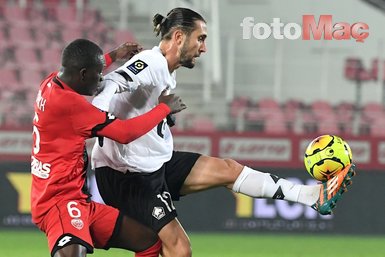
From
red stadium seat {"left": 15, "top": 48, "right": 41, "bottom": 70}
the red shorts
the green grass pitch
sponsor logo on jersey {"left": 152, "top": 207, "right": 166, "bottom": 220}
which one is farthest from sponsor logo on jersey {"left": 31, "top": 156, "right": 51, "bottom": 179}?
red stadium seat {"left": 15, "top": 48, "right": 41, "bottom": 70}

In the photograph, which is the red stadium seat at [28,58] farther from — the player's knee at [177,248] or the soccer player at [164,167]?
the player's knee at [177,248]

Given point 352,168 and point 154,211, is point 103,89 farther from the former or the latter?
point 352,168

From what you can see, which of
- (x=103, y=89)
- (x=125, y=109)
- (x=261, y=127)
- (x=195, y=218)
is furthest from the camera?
(x=261, y=127)

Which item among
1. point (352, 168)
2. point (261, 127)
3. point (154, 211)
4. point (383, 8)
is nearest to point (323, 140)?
point (352, 168)

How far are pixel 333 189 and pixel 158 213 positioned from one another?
109 cm

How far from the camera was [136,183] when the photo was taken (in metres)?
6.61

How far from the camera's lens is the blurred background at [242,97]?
1177cm

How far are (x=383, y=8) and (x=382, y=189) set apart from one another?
Answer: 2919 mm

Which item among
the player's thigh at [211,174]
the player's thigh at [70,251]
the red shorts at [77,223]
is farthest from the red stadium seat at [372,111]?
the player's thigh at [70,251]

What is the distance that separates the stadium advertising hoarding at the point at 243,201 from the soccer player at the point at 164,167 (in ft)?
16.0

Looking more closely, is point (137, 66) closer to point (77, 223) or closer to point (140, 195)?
point (140, 195)

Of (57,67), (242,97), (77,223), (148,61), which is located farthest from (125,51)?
(57,67)

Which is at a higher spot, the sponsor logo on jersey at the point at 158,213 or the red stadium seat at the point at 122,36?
the red stadium seat at the point at 122,36

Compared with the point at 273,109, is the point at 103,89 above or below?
above
